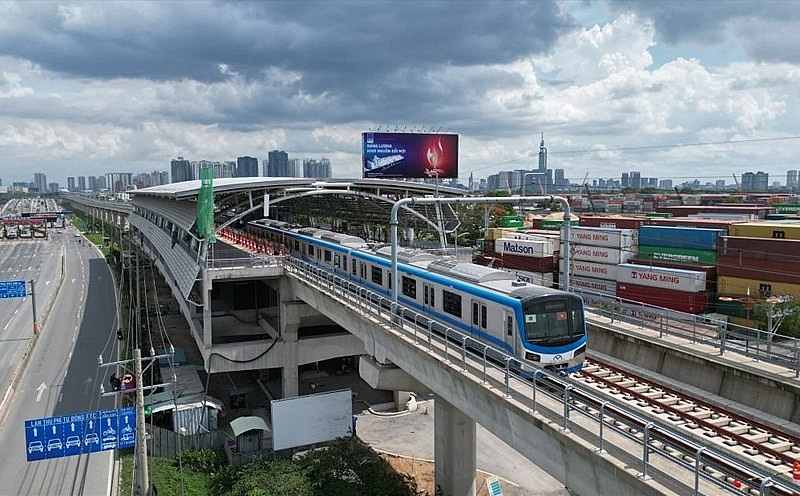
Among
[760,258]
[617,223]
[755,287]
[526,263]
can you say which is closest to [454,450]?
[755,287]

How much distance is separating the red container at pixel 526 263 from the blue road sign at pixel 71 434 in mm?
38686

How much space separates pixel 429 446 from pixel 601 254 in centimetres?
2802

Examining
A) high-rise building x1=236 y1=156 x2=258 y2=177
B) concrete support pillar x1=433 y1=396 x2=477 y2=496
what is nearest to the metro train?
concrete support pillar x1=433 y1=396 x2=477 y2=496

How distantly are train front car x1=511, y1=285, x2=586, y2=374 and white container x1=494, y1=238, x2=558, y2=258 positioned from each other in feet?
121

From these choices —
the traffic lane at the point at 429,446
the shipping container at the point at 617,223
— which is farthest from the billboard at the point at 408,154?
the traffic lane at the point at 429,446

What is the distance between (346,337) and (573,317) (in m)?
20.9

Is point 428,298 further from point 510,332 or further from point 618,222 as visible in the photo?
point 618,222

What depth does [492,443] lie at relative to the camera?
29.8m

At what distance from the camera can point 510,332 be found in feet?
55.1

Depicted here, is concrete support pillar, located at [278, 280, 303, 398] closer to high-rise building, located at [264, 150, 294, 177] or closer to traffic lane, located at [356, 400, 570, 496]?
traffic lane, located at [356, 400, 570, 496]

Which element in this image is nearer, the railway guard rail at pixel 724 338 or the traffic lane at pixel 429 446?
the railway guard rail at pixel 724 338

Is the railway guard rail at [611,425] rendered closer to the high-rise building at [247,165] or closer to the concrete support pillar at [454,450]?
the concrete support pillar at [454,450]

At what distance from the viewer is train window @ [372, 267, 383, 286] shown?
26172 mm

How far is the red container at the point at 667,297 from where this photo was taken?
4306 cm
